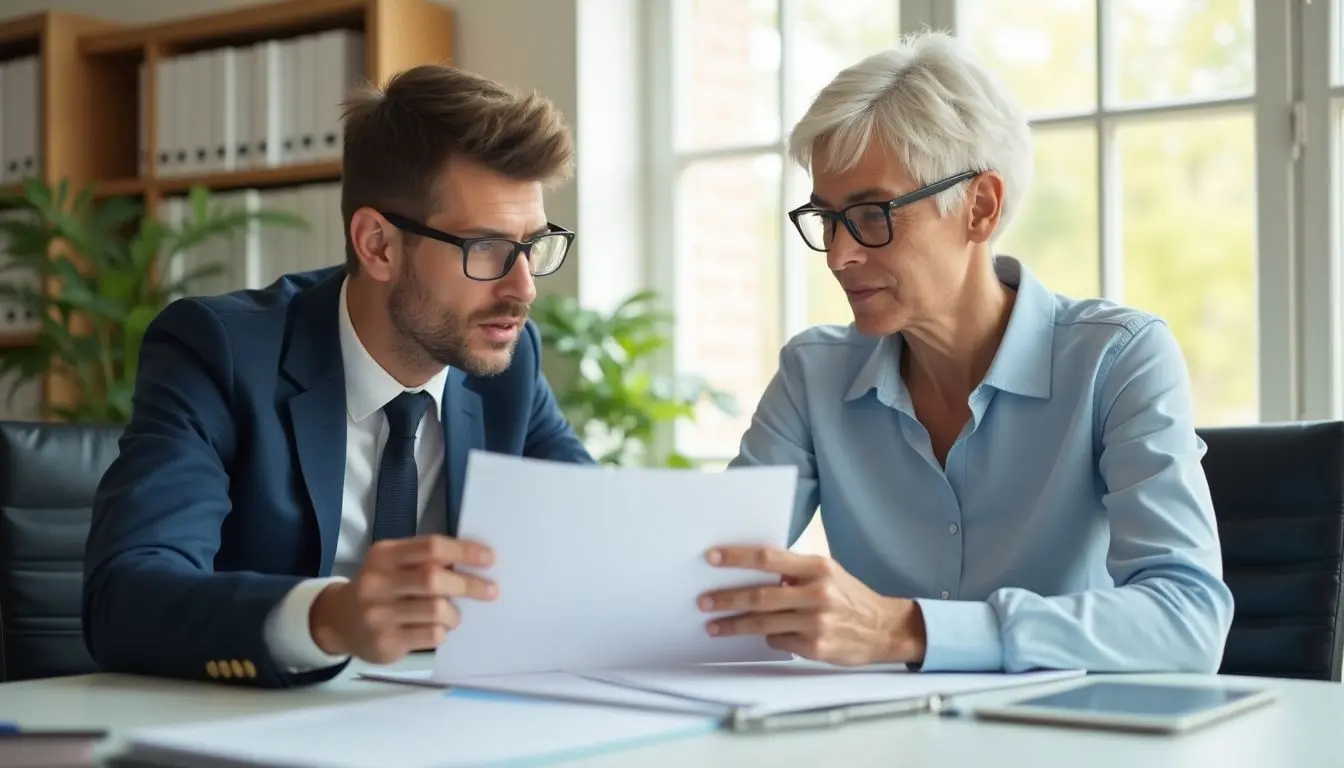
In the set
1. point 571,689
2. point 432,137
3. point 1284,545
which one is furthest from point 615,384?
point 571,689

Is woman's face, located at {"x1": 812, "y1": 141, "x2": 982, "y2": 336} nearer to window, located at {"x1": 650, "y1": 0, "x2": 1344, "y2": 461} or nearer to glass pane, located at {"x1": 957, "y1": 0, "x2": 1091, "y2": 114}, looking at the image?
window, located at {"x1": 650, "y1": 0, "x2": 1344, "y2": 461}

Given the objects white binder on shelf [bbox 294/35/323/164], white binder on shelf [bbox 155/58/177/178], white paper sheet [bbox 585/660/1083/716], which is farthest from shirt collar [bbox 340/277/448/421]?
white binder on shelf [bbox 155/58/177/178]

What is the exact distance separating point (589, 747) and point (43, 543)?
123cm

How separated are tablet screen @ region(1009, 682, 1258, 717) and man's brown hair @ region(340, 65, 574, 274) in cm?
97

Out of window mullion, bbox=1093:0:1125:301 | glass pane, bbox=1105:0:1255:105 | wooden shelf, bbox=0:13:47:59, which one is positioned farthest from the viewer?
wooden shelf, bbox=0:13:47:59

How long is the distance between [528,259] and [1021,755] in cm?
105

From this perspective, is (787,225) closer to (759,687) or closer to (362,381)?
(362,381)

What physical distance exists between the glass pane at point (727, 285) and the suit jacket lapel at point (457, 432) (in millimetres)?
1946

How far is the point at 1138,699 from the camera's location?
47.6 inches

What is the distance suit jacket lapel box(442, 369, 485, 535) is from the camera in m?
1.88

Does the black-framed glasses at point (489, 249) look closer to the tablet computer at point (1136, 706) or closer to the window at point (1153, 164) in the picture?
the tablet computer at point (1136, 706)

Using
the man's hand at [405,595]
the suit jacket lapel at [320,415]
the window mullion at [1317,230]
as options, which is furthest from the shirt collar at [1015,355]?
the window mullion at [1317,230]

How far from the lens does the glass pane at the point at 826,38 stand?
3.68 m

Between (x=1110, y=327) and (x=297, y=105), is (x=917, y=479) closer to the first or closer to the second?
Answer: (x=1110, y=327)
